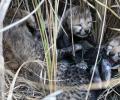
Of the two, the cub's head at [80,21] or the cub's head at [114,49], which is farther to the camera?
the cub's head at [80,21]

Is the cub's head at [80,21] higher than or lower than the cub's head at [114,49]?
higher

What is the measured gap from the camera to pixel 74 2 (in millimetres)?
2613

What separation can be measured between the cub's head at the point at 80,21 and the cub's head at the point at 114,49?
0.19 metres

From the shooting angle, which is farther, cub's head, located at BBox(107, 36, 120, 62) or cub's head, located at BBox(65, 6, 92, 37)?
cub's head, located at BBox(65, 6, 92, 37)

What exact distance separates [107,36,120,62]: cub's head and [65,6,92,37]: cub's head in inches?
7.6

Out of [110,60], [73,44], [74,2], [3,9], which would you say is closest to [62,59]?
[73,44]

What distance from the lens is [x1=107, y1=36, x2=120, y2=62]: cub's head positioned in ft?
7.64

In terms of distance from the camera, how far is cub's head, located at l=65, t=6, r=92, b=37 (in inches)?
97.9

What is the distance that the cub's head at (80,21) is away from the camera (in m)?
2.49

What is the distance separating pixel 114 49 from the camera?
2.34 metres

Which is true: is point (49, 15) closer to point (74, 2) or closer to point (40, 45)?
point (40, 45)

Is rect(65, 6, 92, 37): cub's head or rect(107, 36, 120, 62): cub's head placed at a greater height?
rect(65, 6, 92, 37): cub's head

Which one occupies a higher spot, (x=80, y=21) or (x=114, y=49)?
(x=80, y=21)

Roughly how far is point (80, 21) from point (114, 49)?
0.34 meters
